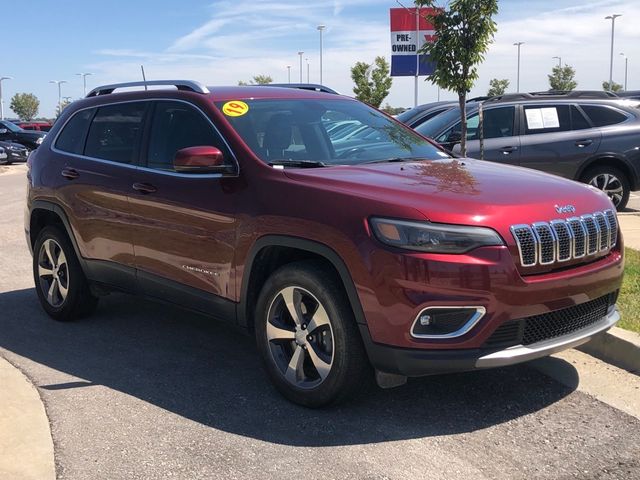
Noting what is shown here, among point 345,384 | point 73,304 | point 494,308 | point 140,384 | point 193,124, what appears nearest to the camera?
point 494,308

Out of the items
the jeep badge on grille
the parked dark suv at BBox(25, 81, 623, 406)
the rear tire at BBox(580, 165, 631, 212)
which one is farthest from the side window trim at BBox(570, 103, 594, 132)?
the jeep badge on grille

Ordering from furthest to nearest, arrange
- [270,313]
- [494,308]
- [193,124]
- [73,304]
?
[73,304], [193,124], [270,313], [494,308]

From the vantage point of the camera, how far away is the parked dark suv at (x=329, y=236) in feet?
10.9

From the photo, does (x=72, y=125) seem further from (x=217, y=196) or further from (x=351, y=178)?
(x=351, y=178)

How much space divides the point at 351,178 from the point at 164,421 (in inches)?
66.4

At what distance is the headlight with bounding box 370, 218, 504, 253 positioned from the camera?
10.8 feet

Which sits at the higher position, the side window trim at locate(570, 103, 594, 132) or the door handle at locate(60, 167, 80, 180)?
the side window trim at locate(570, 103, 594, 132)

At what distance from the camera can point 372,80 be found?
4131 centimetres

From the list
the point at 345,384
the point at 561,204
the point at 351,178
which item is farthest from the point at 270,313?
the point at 561,204

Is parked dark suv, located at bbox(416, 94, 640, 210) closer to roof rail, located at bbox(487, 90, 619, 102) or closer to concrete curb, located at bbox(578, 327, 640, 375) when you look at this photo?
roof rail, located at bbox(487, 90, 619, 102)

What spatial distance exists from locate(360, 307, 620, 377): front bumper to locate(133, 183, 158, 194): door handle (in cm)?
193

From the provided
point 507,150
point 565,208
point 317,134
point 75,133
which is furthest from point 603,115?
point 75,133

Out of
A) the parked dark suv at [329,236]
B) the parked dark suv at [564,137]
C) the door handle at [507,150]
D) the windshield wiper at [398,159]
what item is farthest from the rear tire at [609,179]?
the windshield wiper at [398,159]

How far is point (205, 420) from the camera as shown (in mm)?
3787
